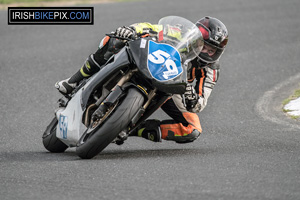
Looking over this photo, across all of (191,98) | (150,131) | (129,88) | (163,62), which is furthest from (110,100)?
(150,131)

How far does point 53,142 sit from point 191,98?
61.3 inches

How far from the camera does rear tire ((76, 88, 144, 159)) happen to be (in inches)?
208

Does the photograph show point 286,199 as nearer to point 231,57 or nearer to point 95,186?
point 95,186

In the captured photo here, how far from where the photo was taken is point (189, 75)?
6.50m

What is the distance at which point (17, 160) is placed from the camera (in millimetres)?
5777

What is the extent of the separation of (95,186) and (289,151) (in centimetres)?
237

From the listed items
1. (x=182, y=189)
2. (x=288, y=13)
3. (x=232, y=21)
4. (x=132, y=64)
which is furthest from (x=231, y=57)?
(x=182, y=189)

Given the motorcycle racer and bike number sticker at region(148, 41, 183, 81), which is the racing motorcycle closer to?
bike number sticker at region(148, 41, 183, 81)

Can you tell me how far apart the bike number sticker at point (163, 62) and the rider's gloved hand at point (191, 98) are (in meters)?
0.45

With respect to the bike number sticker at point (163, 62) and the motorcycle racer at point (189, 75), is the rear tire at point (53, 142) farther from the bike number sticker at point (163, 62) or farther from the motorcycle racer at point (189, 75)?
the bike number sticker at point (163, 62)

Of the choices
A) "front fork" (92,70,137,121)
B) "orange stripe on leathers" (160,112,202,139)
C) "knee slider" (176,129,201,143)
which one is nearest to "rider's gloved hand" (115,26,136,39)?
"front fork" (92,70,137,121)

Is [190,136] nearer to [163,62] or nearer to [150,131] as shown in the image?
[150,131]

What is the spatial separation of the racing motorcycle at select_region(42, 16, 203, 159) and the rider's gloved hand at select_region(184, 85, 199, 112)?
0.29 m

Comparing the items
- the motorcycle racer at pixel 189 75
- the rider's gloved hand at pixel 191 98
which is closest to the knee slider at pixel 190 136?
the motorcycle racer at pixel 189 75
